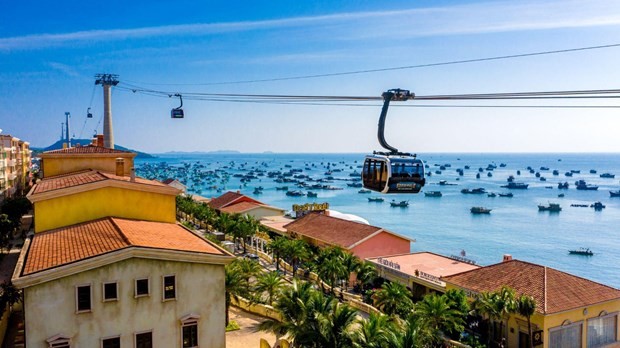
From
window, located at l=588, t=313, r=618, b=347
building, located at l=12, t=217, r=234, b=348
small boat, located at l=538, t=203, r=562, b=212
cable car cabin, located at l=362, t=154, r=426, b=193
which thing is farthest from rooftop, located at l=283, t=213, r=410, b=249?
small boat, located at l=538, t=203, r=562, b=212

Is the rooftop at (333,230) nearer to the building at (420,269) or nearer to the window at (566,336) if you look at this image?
the building at (420,269)

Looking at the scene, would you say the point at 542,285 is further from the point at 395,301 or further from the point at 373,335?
the point at 373,335

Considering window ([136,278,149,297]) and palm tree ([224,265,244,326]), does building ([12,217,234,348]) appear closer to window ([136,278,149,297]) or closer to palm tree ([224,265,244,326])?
window ([136,278,149,297])

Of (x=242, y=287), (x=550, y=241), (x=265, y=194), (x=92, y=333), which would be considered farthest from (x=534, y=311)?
(x=265, y=194)

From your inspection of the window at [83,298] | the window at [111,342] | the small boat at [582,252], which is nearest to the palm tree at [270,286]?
the window at [111,342]

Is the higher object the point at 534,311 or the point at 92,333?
the point at 92,333

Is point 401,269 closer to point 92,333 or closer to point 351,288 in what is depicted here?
point 351,288

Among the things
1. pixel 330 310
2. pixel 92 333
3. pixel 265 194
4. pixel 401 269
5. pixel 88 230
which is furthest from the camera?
pixel 265 194
